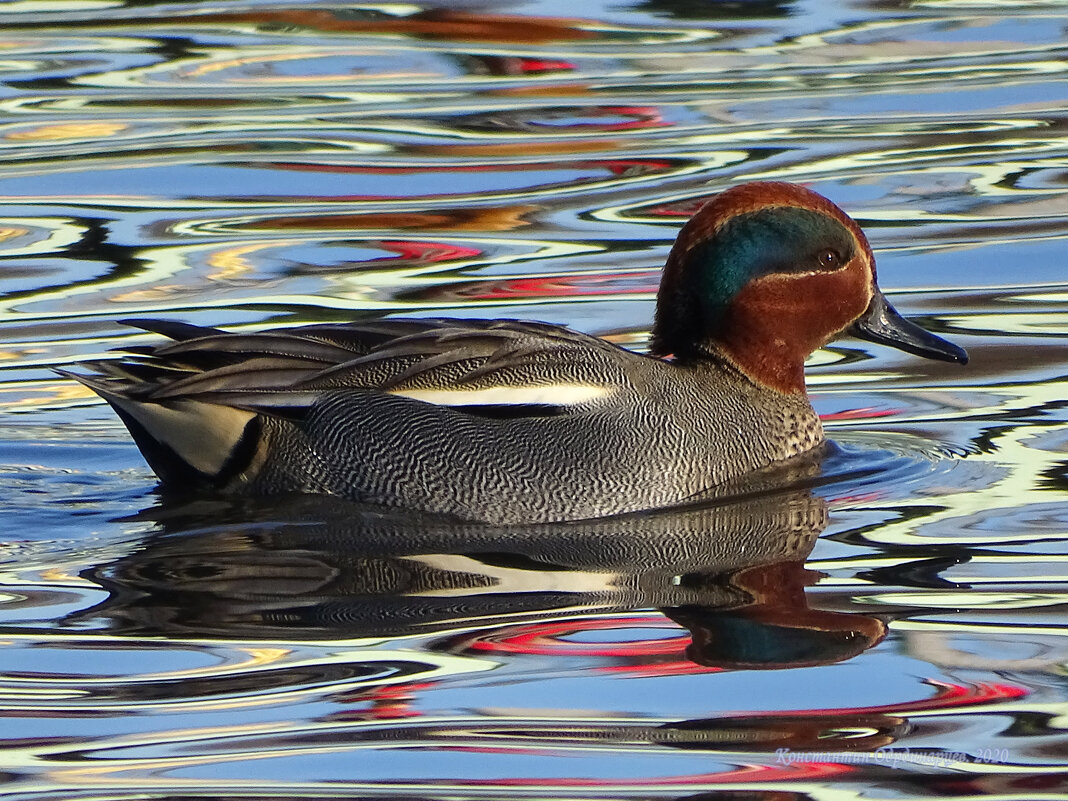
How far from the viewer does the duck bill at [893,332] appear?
23.4ft

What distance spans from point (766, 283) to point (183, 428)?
1916 mm

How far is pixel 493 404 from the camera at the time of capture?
21.2 ft

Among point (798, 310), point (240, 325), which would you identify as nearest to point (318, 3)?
point (240, 325)

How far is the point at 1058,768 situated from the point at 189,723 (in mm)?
1781

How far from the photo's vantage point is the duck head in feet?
22.3

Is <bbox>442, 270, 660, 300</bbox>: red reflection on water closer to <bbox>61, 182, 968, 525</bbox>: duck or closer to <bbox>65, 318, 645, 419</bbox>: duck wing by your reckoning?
<bbox>61, 182, 968, 525</bbox>: duck

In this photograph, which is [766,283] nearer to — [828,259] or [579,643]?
[828,259]

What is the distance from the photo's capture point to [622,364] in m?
6.59

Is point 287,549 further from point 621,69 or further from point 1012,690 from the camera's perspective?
point 621,69

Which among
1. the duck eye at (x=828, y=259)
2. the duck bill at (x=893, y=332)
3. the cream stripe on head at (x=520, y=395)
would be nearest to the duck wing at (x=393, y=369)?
the cream stripe on head at (x=520, y=395)

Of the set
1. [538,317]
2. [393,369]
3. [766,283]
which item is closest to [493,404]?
[393,369]

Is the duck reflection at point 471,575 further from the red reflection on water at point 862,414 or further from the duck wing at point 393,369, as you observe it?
the red reflection on water at point 862,414

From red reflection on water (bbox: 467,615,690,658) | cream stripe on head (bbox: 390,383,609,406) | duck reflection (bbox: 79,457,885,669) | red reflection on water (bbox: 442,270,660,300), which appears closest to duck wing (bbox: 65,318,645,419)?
cream stripe on head (bbox: 390,383,609,406)

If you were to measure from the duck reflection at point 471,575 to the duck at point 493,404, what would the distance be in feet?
0.33
